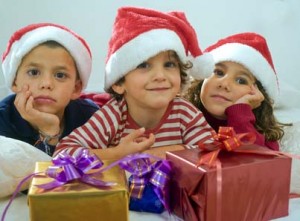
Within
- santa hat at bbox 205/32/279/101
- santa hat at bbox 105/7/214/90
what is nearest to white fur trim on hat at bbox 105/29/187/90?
santa hat at bbox 105/7/214/90

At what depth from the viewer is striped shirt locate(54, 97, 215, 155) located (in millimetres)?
A: 909

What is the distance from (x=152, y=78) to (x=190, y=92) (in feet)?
1.01

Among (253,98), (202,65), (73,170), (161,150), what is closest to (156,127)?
(161,150)

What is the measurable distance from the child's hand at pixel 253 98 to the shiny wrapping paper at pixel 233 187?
375mm

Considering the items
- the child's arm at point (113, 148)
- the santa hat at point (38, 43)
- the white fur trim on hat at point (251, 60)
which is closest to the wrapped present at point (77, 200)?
the child's arm at point (113, 148)

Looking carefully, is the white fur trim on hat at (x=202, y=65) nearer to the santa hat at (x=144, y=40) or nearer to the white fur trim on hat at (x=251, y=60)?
the santa hat at (x=144, y=40)

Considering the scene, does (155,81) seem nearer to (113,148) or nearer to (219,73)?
(113,148)

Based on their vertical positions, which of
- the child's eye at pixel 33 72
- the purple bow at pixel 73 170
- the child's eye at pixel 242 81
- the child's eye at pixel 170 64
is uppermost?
the child's eye at pixel 170 64

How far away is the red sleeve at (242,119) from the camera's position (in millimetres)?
1007

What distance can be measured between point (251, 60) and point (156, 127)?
311mm

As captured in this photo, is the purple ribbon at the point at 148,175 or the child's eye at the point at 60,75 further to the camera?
the child's eye at the point at 60,75

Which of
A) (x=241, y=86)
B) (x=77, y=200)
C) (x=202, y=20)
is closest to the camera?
(x=77, y=200)

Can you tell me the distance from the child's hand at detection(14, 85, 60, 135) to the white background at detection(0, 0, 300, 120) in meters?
0.68

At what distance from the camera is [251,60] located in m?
1.04
